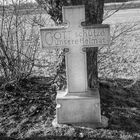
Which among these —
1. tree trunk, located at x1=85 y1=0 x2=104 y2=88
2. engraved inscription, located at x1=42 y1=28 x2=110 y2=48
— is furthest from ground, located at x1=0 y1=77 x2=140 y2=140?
engraved inscription, located at x1=42 y1=28 x2=110 y2=48

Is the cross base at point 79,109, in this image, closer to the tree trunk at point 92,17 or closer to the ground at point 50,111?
the ground at point 50,111

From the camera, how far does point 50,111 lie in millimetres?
3232

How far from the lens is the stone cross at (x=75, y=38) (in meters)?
2.59

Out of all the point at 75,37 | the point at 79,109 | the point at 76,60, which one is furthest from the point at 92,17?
the point at 79,109

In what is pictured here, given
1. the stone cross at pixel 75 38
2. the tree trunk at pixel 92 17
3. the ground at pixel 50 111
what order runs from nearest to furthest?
1. the stone cross at pixel 75 38
2. the ground at pixel 50 111
3. the tree trunk at pixel 92 17

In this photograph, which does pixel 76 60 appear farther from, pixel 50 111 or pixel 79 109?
pixel 50 111

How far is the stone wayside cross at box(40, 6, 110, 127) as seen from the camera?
8.55 feet

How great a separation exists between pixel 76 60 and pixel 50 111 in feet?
2.91

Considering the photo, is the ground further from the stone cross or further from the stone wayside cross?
the stone cross

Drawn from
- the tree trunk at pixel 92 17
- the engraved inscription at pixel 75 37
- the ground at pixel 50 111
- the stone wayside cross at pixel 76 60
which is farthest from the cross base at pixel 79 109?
the engraved inscription at pixel 75 37

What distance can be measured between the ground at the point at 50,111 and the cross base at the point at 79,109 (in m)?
0.10

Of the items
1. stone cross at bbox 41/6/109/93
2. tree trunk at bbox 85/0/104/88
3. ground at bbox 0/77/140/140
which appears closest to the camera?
stone cross at bbox 41/6/109/93

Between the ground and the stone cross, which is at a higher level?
the stone cross

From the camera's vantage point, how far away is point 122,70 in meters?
4.60
